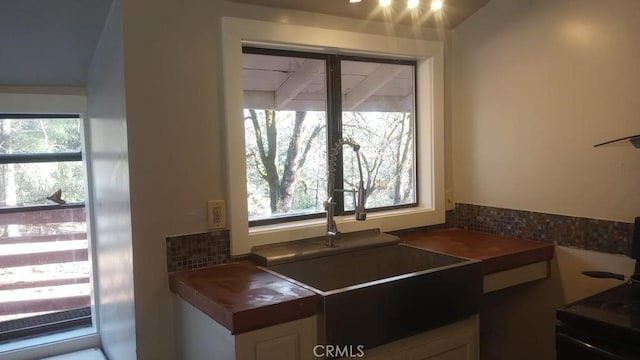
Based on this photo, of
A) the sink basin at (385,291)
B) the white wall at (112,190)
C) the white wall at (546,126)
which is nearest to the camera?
the sink basin at (385,291)

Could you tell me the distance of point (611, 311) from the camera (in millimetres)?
1525

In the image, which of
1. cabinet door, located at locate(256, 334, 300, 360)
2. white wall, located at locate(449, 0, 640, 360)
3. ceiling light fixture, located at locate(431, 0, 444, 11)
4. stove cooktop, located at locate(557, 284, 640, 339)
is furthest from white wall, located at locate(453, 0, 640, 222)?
cabinet door, located at locate(256, 334, 300, 360)

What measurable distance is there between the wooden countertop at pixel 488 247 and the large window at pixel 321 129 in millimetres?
281

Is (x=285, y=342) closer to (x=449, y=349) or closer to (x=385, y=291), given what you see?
(x=385, y=291)

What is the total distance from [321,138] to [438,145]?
2.24ft

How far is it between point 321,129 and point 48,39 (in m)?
1.28

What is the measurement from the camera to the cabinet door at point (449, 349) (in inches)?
66.8

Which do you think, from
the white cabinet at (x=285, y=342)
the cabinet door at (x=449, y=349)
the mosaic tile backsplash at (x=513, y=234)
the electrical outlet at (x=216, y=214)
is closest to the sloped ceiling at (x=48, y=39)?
the electrical outlet at (x=216, y=214)

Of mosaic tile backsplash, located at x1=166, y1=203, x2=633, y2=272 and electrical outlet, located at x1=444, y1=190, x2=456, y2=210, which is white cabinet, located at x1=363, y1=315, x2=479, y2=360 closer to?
mosaic tile backsplash, located at x1=166, y1=203, x2=633, y2=272

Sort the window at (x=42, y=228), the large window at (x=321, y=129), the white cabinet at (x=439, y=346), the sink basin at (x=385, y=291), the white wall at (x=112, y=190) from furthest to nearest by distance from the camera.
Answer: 1. the window at (x=42, y=228)
2. the large window at (x=321, y=129)
3. the white wall at (x=112, y=190)
4. the white cabinet at (x=439, y=346)
5. the sink basin at (x=385, y=291)

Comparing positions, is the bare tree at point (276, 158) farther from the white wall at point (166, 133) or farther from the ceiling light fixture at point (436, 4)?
the ceiling light fixture at point (436, 4)

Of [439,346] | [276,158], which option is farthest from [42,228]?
[439,346]

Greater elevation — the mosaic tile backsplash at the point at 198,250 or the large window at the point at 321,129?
the large window at the point at 321,129

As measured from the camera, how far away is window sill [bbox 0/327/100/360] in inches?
95.5
